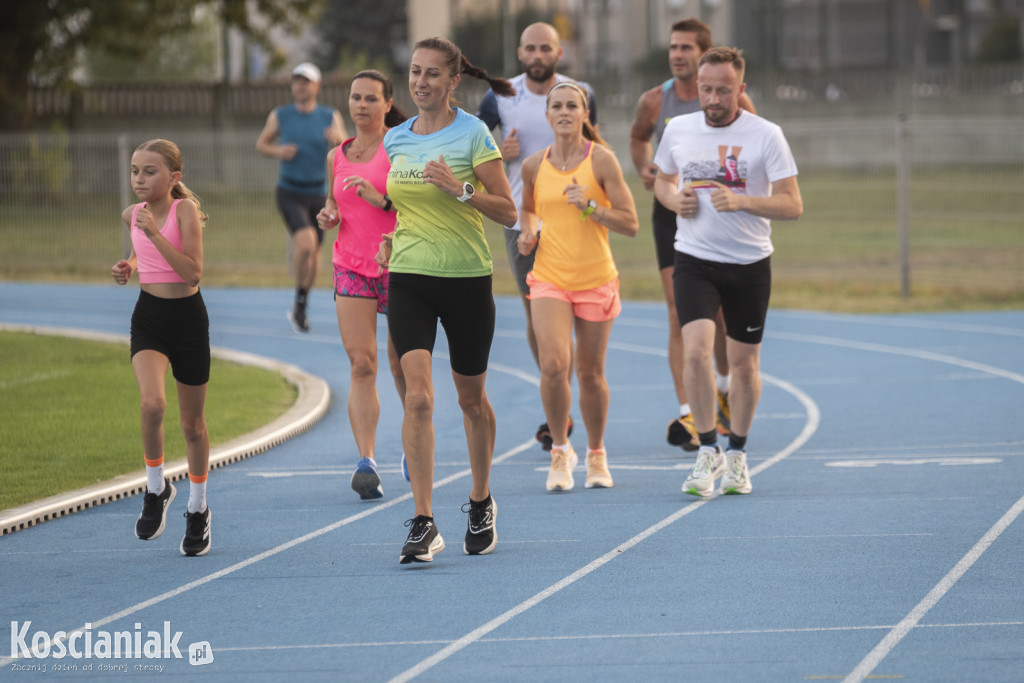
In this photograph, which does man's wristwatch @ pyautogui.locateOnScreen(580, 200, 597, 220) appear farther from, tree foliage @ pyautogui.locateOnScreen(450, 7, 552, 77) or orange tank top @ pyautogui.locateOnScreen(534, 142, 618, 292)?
tree foliage @ pyautogui.locateOnScreen(450, 7, 552, 77)

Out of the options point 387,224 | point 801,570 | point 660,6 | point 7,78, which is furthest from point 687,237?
point 660,6

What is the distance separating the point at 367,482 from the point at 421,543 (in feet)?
5.13

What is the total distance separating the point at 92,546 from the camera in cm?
686

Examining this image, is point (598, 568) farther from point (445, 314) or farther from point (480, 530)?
point (445, 314)

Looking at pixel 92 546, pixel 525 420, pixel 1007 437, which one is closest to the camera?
pixel 92 546

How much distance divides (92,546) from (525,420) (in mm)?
4364

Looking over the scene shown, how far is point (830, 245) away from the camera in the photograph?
25047 mm

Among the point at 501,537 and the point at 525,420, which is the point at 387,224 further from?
the point at 525,420

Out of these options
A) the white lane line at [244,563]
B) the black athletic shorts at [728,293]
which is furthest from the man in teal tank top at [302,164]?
the black athletic shorts at [728,293]

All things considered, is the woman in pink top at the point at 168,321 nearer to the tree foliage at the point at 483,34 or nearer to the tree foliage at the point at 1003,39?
the tree foliage at the point at 1003,39

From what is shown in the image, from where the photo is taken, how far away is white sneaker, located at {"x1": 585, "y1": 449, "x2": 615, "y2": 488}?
26.6ft

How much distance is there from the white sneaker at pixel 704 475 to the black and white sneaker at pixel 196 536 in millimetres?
2501

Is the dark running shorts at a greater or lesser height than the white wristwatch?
lesser

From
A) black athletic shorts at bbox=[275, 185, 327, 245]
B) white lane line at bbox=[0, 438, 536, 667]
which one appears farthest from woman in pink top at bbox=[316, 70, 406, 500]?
black athletic shorts at bbox=[275, 185, 327, 245]
